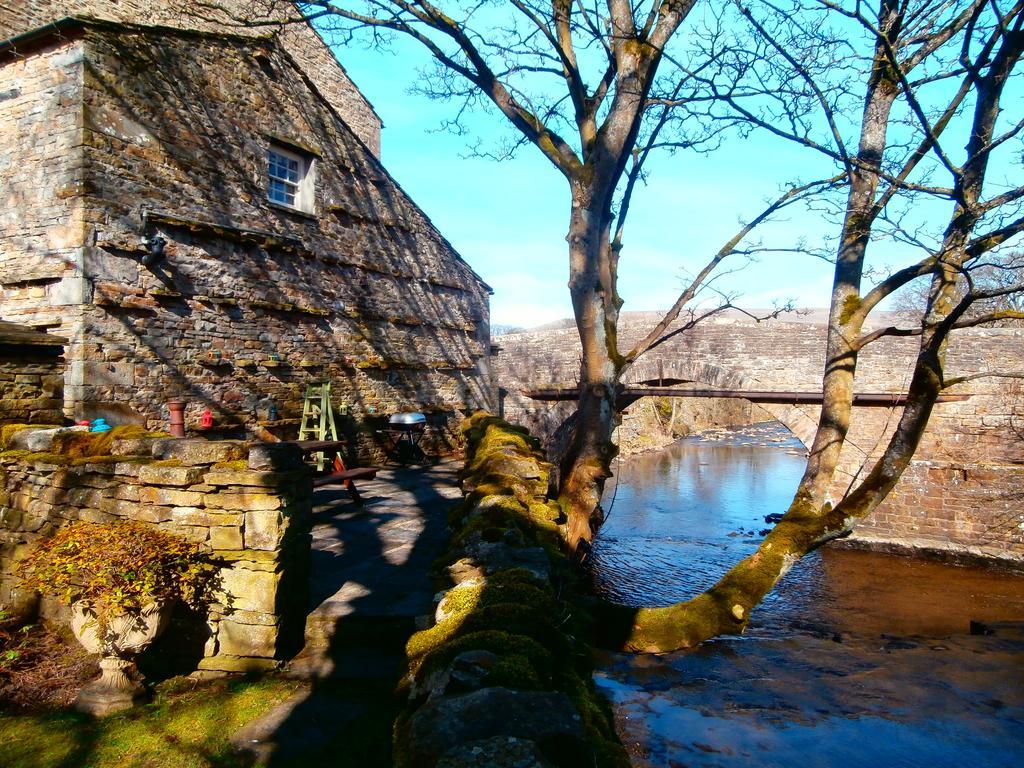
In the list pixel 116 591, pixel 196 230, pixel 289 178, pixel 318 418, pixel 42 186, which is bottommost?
pixel 116 591

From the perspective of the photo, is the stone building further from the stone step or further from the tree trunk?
the stone step

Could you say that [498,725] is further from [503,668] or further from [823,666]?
[823,666]

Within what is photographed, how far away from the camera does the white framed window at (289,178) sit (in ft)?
31.3

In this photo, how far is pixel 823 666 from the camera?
5863 millimetres

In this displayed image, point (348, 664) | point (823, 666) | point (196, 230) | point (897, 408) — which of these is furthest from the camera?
point (897, 408)

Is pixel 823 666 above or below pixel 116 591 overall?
below

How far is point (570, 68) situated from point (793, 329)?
945 cm

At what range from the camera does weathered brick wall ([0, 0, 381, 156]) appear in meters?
10.2

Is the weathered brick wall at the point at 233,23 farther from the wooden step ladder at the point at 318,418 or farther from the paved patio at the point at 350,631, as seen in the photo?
the paved patio at the point at 350,631

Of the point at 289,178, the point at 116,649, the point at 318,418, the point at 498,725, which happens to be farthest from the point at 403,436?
the point at 498,725

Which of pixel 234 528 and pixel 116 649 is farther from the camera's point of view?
pixel 234 528

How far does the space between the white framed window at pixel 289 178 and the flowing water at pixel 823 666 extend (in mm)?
7682

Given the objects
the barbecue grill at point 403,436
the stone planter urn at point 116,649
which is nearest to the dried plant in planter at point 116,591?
the stone planter urn at point 116,649

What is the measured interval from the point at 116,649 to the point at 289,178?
8028 millimetres
